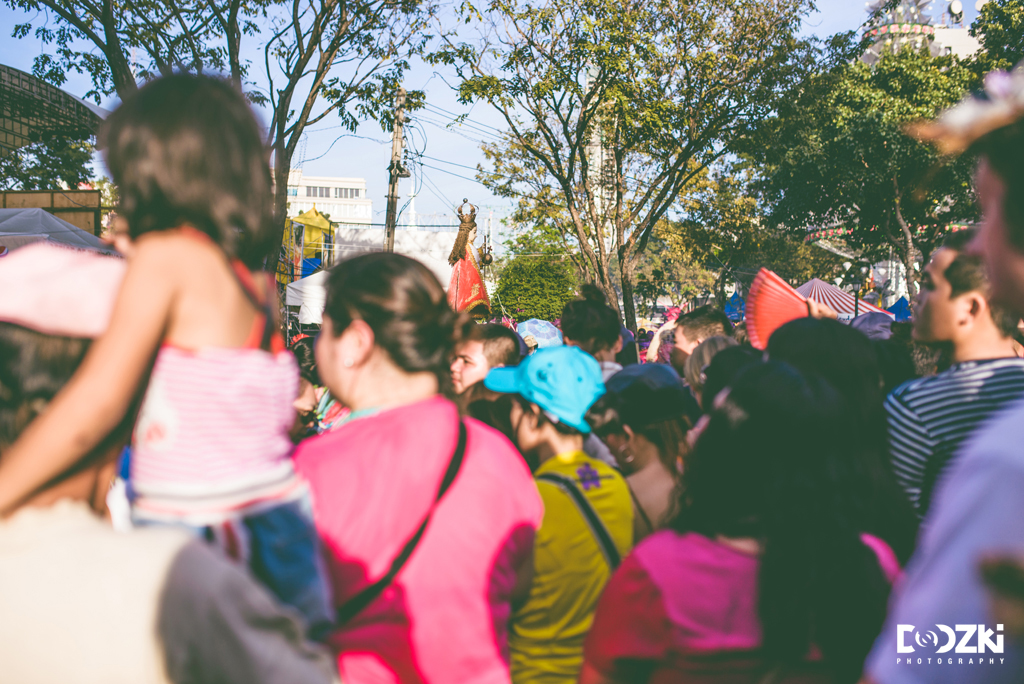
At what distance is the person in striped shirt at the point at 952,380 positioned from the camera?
2322 millimetres

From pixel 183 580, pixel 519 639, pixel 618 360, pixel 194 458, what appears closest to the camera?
pixel 183 580

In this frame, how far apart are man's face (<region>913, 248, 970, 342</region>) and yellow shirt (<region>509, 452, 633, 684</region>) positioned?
1.49 m

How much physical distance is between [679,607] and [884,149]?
2145 centimetres

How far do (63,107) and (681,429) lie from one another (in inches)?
434

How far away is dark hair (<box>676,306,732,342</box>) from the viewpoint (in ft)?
17.5

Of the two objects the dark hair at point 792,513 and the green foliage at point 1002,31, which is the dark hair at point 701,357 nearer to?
the dark hair at point 792,513

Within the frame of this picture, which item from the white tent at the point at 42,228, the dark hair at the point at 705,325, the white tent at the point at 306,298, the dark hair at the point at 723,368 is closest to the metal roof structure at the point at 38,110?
the white tent at the point at 42,228

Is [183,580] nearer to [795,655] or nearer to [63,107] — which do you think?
[795,655]

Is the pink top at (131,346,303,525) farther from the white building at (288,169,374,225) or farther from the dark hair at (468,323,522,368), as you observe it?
the white building at (288,169,374,225)

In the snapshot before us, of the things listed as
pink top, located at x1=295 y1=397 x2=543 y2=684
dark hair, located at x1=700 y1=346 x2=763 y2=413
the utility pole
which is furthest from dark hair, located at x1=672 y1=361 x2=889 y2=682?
the utility pole

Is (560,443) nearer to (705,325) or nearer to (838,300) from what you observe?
(705,325)

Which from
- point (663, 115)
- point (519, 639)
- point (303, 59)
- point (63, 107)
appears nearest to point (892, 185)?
point (663, 115)

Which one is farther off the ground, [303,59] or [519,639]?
[303,59]

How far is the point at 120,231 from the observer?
1.30 meters
